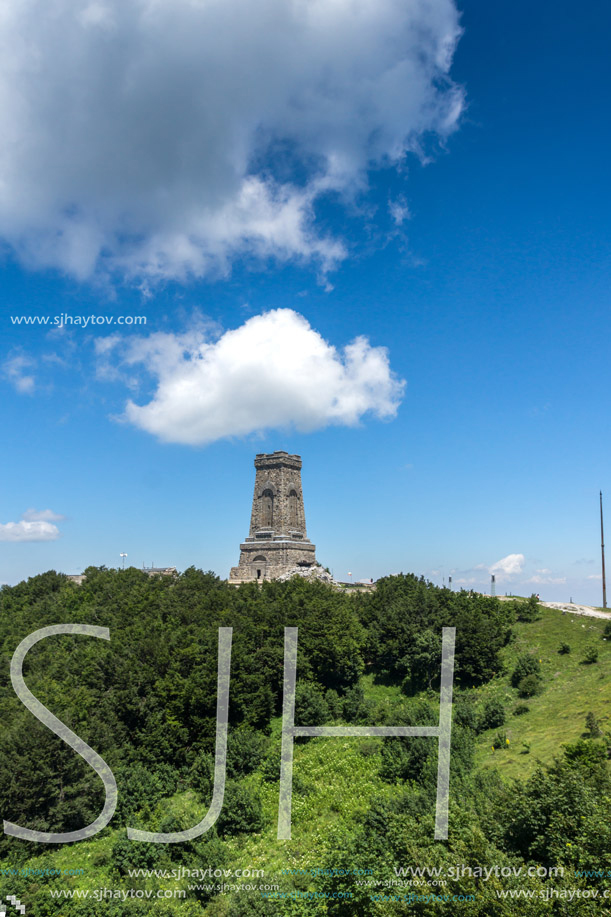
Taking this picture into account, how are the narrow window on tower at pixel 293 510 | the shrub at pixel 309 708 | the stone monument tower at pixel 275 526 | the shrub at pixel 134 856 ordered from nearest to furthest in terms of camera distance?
the shrub at pixel 134 856, the shrub at pixel 309 708, the stone monument tower at pixel 275 526, the narrow window on tower at pixel 293 510

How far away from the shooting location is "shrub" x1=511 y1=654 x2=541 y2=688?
44.4 metres

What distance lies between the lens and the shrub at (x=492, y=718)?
3856 centimetres

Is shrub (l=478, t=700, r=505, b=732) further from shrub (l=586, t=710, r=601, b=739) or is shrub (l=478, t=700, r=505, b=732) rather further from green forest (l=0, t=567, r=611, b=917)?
shrub (l=586, t=710, r=601, b=739)

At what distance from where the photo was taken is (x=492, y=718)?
127 ft

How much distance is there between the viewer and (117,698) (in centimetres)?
3784

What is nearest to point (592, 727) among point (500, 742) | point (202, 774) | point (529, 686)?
point (500, 742)

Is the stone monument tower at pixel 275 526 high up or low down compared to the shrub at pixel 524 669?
up

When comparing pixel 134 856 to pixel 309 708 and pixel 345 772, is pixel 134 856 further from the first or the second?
pixel 309 708

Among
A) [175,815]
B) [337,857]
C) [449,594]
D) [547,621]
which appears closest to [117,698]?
[175,815]

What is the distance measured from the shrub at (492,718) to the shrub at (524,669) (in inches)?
240

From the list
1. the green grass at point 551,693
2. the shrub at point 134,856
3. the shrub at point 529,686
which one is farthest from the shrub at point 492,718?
the shrub at point 134,856

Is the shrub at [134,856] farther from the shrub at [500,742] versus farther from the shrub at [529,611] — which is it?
the shrub at [529,611]

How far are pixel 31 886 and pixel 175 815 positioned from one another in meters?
8.30

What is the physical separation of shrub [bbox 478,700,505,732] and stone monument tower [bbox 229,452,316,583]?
3240cm
